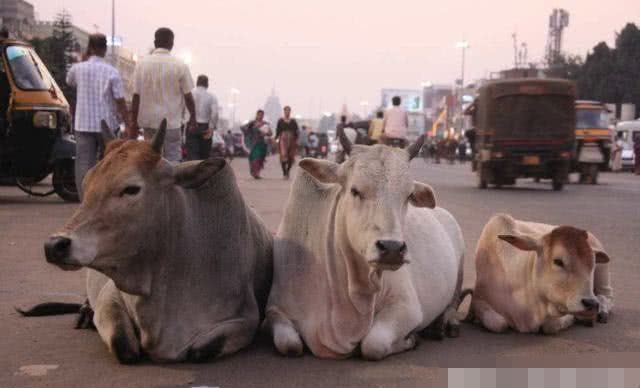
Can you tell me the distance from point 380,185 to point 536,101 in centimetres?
2166

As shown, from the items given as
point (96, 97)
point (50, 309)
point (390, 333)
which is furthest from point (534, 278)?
point (96, 97)

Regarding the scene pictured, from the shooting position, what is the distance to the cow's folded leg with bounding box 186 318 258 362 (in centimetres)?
581

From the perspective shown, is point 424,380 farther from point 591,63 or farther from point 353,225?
point 591,63

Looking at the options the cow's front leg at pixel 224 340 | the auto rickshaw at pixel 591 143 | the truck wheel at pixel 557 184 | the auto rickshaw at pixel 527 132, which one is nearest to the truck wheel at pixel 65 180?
the cow's front leg at pixel 224 340

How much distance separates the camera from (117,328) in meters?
5.82

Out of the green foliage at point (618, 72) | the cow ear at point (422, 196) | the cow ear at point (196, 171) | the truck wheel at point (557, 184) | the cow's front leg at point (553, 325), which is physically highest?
the green foliage at point (618, 72)

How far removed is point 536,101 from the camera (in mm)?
26547

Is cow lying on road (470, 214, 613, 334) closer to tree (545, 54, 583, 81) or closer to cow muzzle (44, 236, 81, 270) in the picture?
cow muzzle (44, 236, 81, 270)

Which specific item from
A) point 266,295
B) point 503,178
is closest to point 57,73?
point 503,178

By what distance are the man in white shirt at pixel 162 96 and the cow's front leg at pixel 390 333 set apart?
221 inches

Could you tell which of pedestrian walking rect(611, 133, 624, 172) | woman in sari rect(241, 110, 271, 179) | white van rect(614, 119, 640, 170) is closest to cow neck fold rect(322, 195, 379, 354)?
woman in sari rect(241, 110, 271, 179)

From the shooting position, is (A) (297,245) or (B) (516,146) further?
(B) (516,146)

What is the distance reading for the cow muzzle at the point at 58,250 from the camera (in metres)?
5.12

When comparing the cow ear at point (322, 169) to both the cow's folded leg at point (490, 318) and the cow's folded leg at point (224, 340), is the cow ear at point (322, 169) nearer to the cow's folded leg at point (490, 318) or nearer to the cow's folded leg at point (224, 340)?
the cow's folded leg at point (224, 340)
